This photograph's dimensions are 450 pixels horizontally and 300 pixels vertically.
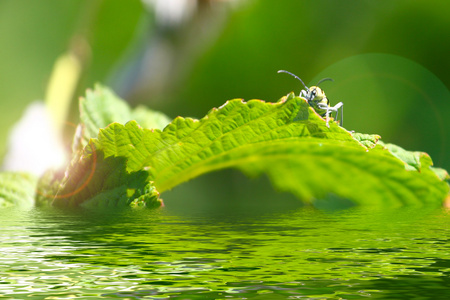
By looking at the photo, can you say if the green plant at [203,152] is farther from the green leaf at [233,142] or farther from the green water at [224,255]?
the green water at [224,255]

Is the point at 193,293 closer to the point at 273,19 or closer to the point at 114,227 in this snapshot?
the point at 114,227

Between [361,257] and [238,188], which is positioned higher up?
[238,188]

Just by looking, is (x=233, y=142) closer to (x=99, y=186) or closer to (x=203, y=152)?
(x=203, y=152)

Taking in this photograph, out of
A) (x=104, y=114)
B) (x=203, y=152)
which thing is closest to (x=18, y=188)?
(x=104, y=114)

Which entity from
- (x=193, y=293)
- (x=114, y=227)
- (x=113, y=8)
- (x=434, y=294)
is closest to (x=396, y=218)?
(x=114, y=227)

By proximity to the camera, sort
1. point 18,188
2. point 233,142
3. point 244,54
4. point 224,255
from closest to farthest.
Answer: point 224,255 < point 233,142 < point 18,188 < point 244,54

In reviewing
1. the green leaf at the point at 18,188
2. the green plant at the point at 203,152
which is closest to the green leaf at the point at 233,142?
the green plant at the point at 203,152
